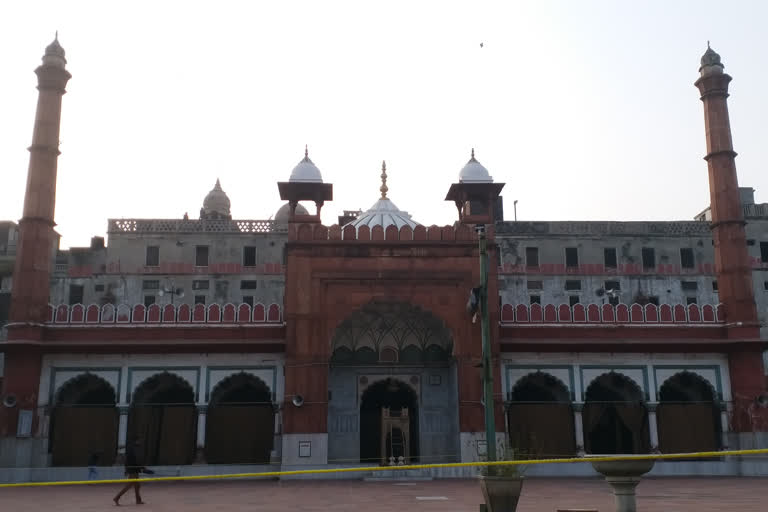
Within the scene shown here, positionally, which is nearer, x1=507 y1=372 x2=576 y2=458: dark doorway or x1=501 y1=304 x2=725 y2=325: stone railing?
x1=507 y1=372 x2=576 y2=458: dark doorway

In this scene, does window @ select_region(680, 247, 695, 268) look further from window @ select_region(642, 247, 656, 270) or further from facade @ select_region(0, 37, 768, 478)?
facade @ select_region(0, 37, 768, 478)

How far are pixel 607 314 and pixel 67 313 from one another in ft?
52.9

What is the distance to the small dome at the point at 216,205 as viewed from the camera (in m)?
52.5

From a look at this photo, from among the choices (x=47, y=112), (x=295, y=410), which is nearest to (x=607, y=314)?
(x=295, y=410)

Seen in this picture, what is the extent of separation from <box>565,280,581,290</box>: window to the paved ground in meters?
25.8

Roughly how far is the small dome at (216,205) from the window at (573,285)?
75.0 feet

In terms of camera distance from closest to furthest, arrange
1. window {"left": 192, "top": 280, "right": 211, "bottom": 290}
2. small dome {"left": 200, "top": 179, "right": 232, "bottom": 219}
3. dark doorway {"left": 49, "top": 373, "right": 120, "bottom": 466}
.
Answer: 1. dark doorway {"left": 49, "top": 373, "right": 120, "bottom": 466}
2. window {"left": 192, "top": 280, "right": 211, "bottom": 290}
3. small dome {"left": 200, "top": 179, "right": 232, "bottom": 219}

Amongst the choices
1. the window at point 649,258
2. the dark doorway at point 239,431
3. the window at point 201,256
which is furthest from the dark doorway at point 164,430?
the window at point 649,258

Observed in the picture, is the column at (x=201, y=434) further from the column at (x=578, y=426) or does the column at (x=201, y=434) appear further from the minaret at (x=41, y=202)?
the column at (x=578, y=426)

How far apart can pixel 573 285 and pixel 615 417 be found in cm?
2292

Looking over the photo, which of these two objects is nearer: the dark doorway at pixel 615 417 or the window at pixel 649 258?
the dark doorway at pixel 615 417

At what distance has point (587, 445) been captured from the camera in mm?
23469

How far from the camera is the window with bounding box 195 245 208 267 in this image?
152 feet

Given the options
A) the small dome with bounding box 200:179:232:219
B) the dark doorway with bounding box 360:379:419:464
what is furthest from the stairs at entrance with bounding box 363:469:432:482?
the small dome with bounding box 200:179:232:219
